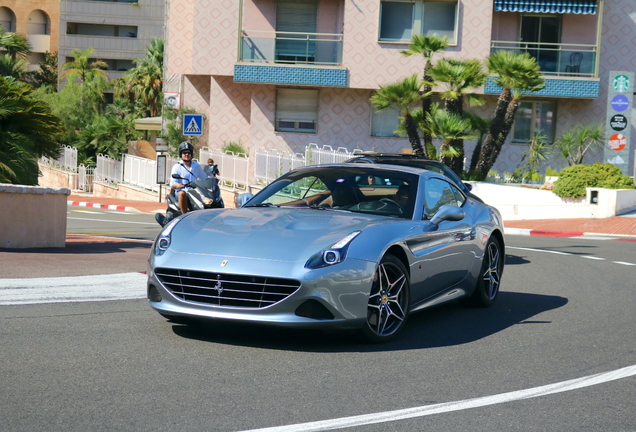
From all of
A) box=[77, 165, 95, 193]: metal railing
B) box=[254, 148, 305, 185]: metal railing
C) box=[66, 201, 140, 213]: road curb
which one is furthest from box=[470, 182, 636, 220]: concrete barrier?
box=[77, 165, 95, 193]: metal railing

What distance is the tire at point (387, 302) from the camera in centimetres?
671

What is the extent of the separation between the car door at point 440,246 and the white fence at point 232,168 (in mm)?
20695

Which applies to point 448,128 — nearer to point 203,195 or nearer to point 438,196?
point 203,195

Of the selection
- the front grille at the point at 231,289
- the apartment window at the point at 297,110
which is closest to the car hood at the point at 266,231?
the front grille at the point at 231,289

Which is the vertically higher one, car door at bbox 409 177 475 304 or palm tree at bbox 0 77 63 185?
palm tree at bbox 0 77 63 185

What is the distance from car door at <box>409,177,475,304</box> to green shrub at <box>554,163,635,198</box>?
17.4 meters

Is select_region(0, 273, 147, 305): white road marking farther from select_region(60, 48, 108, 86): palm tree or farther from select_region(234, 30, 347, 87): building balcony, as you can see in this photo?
select_region(60, 48, 108, 86): palm tree

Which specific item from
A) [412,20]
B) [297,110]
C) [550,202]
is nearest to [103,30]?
[297,110]

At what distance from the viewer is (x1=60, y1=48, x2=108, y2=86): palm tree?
61984mm

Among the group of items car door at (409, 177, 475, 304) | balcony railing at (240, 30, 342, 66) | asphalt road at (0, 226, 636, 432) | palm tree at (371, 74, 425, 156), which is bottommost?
asphalt road at (0, 226, 636, 432)

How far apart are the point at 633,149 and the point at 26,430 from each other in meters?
31.9

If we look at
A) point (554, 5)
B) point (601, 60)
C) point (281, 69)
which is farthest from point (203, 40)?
point (601, 60)

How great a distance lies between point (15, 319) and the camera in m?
7.32

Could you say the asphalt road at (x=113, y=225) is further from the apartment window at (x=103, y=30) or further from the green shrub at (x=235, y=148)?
the apartment window at (x=103, y=30)
